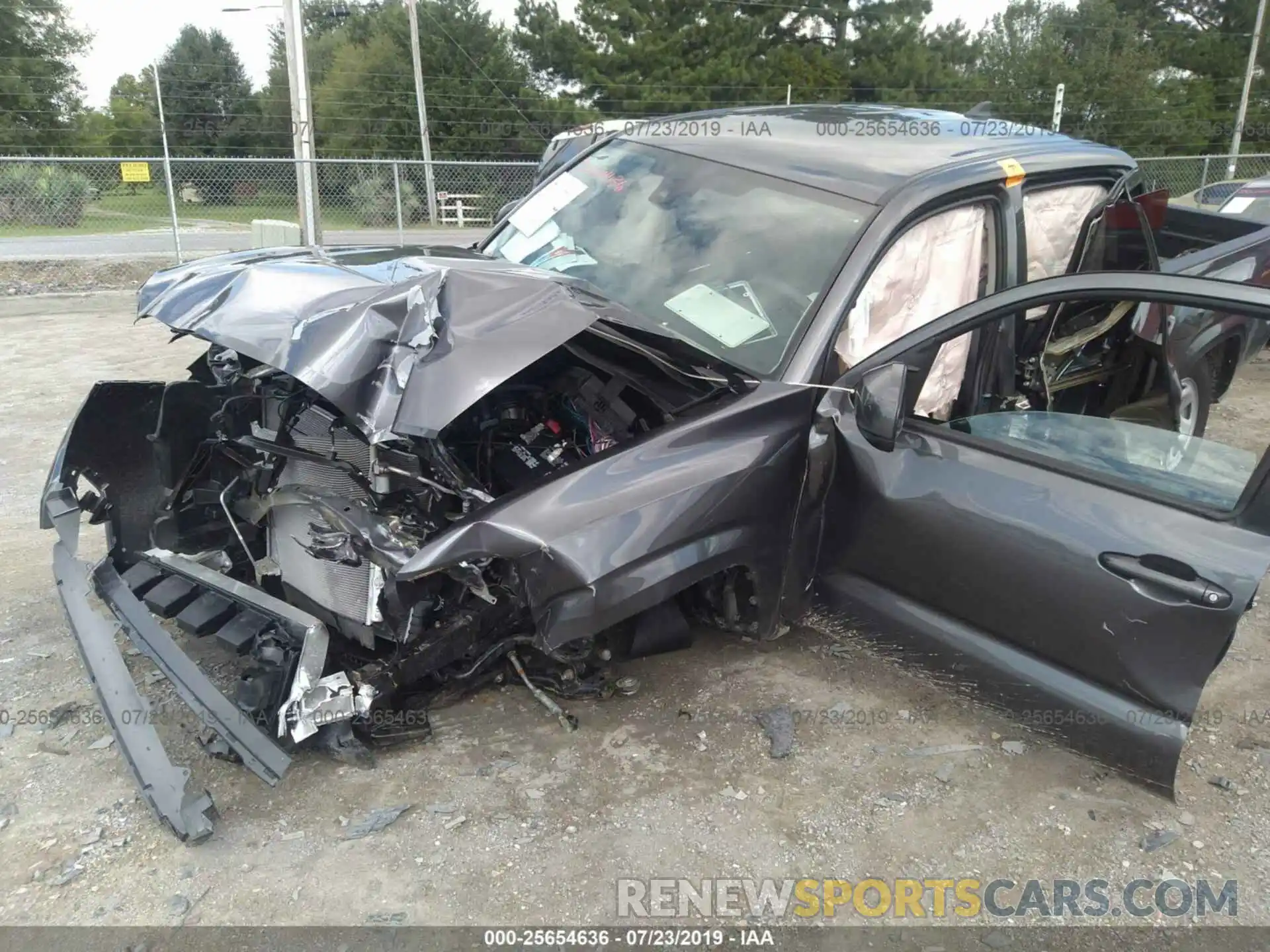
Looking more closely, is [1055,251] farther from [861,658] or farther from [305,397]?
[305,397]

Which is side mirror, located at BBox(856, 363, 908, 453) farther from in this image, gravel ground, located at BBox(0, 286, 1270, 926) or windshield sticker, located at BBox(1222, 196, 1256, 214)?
windshield sticker, located at BBox(1222, 196, 1256, 214)

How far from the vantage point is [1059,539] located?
7.87ft

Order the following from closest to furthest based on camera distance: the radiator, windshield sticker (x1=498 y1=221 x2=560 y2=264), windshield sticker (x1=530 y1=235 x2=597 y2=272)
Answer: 1. the radiator
2. windshield sticker (x1=530 y1=235 x2=597 y2=272)
3. windshield sticker (x1=498 y1=221 x2=560 y2=264)

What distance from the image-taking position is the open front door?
87.3 inches

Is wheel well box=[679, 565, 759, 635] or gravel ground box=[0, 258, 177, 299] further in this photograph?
gravel ground box=[0, 258, 177, 299]

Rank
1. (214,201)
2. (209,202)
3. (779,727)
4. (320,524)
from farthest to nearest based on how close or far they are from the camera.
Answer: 1. (214,201)
2. (209,202)
3. (779,727)
4. (320,524)

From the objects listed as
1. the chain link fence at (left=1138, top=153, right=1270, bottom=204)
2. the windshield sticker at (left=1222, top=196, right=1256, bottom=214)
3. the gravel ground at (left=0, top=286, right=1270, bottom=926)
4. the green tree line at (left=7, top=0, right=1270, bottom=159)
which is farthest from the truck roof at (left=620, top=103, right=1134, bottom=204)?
the green tree line at (left=7, top=0, right=1270, bottom=159)

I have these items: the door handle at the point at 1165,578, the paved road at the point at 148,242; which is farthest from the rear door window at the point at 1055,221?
the paved road at the point at 148,242

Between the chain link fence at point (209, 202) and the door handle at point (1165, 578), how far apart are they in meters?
12.2

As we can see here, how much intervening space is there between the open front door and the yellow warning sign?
1267cm

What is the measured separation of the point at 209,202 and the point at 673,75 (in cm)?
2479

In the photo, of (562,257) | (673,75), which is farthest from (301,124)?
(673,75)

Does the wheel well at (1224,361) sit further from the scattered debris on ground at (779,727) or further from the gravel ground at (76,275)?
the gravel ground at (76,275)

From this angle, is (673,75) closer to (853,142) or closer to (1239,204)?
(1239,204)
